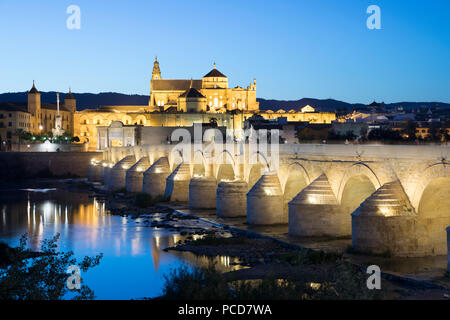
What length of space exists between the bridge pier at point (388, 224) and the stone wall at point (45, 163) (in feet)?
159

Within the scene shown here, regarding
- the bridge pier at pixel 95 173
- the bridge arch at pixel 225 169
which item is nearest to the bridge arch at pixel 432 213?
the bridge arch at pixel 225 169

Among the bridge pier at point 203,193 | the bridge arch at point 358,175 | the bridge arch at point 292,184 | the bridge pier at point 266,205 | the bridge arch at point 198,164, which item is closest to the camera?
the bridge arch at point 358,175

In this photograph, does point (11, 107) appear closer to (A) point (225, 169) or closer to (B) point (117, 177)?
(B) point (117, 177)

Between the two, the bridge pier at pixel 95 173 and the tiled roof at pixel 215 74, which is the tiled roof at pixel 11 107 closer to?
the tiled roof at pixel 215 74

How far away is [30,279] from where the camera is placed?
11.8 meters

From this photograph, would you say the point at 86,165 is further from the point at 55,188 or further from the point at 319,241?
the point at 319,241

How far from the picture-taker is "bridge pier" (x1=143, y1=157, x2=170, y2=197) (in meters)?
39.9

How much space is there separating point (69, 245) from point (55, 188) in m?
28.8

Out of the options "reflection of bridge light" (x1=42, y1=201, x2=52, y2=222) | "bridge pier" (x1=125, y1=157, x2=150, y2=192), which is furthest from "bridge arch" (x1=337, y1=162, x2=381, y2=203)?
"bridge pier" (x1=125, y1=157, x2=150, y2=192)

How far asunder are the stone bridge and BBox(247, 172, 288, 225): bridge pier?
4 centimetres

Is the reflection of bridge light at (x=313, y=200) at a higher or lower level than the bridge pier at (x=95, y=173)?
higher

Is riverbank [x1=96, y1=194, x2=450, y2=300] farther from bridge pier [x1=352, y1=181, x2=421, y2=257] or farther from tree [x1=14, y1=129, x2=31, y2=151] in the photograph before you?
tree [x1=14, y1=129, x2=31, y2=151]

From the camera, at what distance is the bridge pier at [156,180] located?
3992 centimetres
